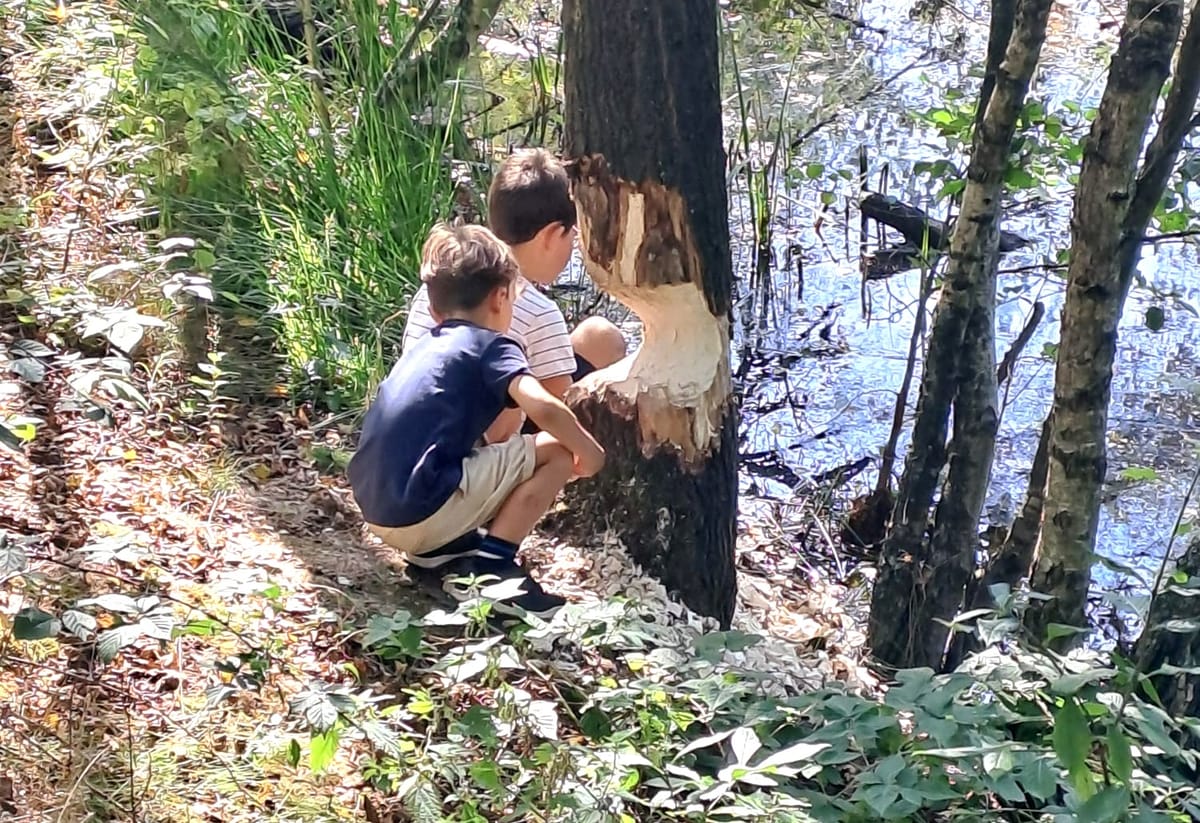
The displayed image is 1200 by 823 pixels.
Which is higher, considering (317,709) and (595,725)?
(317,709)

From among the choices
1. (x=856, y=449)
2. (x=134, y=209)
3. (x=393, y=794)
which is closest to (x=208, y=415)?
(x=134, y=209)

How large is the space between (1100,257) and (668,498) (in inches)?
47.8

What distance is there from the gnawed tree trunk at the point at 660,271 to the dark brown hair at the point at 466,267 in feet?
0.97

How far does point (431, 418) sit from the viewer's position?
9.73ft

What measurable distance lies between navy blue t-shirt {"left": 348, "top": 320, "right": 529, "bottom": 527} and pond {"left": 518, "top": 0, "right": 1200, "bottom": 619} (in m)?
1.94

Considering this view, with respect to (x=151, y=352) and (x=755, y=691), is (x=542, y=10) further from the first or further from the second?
(x=755, y=691)

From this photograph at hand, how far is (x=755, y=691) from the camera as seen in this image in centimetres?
257

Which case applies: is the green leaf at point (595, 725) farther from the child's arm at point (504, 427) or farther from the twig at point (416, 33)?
the twig at point (416, 33)

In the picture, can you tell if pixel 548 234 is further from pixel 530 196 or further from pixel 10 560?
pixel 10 560

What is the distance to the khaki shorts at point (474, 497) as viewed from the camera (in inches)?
120

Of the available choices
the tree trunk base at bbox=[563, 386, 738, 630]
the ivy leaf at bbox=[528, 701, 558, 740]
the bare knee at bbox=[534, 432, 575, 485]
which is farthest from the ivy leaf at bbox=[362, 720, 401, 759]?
the tree trunk base at bbox=[563, 386, 738, 630]

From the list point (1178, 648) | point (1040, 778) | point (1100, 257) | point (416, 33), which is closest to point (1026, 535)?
point (1178, 648)

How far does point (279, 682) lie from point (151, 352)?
5.62 feet

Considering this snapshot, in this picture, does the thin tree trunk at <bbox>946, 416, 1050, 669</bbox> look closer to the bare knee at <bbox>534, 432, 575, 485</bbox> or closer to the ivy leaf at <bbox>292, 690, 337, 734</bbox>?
the bare knee at <bbox>534, 432, 575, 485</bbox>
